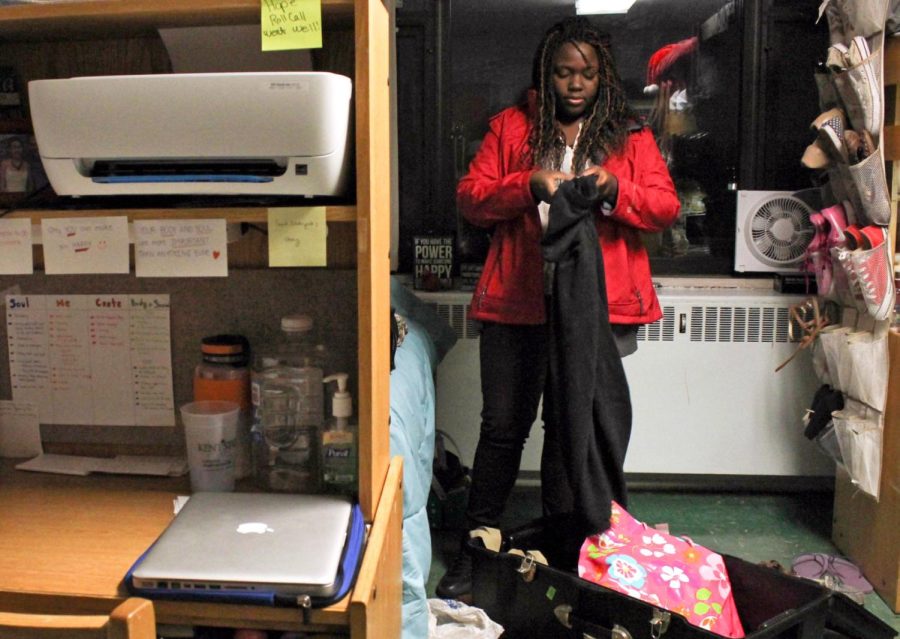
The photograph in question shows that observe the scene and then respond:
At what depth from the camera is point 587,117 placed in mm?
2070

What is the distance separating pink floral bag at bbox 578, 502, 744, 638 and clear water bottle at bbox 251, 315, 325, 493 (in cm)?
85

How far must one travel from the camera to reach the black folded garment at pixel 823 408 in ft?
7.29

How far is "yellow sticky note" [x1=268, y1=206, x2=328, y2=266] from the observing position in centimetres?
90

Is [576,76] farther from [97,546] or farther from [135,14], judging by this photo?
[97,546]

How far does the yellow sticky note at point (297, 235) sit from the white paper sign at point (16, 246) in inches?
12.6

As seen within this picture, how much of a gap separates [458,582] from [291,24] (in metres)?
1.59

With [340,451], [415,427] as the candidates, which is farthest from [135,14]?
[415,427]

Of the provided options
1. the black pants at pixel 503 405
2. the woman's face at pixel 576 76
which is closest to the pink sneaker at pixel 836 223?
the woman's face at pixel 576 76

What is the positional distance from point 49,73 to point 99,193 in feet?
1.14

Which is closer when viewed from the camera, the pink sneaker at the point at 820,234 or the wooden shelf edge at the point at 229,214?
the wooden shelf edge at the point at 229,214

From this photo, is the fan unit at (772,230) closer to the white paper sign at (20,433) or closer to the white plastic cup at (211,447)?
the white plastic cup at (211,447)

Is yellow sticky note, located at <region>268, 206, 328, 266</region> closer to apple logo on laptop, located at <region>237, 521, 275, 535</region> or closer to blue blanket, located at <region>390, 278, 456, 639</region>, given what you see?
apple logo on laptop, located at <region>237, 521, 275, 535</region>

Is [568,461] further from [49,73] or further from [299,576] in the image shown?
[49,73]

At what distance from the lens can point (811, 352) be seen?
2.59 metres
